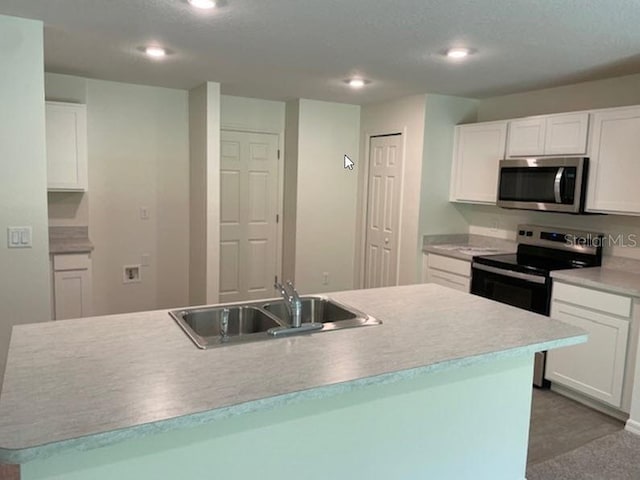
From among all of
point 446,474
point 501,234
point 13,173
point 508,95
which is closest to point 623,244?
point 501,234

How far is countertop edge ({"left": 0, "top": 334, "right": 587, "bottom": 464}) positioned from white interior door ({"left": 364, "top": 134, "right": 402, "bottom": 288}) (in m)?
3.12

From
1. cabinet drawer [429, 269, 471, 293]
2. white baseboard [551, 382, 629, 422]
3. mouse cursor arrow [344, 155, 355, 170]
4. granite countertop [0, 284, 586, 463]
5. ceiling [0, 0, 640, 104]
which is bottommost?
white baseboard [551, 382, 629, 422]

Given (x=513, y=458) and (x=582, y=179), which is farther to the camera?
(x=582, y=179)

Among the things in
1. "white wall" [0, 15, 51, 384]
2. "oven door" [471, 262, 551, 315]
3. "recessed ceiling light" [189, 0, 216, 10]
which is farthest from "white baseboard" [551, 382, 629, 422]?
"white wall" [0, 15, 51, 384]

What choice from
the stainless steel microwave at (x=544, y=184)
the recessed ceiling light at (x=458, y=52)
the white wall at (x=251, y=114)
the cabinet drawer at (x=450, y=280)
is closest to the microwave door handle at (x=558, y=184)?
the stainless steel microwave at (x=544, y=184)

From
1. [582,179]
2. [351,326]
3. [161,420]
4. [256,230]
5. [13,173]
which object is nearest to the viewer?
[161,420]

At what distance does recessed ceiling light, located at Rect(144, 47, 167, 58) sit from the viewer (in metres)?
3.23

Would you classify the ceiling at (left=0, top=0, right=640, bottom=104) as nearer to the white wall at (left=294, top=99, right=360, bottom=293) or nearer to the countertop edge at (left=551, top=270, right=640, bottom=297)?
the white wall at (left=294, top=99, right=360, bottom=293)

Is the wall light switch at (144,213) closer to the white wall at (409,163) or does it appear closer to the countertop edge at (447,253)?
the white wall at (409,163)

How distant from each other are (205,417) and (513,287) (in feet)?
9.72

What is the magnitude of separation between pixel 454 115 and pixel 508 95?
494 millimetres

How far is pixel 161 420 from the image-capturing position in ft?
3.96

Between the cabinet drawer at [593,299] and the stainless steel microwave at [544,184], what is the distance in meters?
0.60

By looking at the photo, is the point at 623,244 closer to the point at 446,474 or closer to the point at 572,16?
the point at 572,16
